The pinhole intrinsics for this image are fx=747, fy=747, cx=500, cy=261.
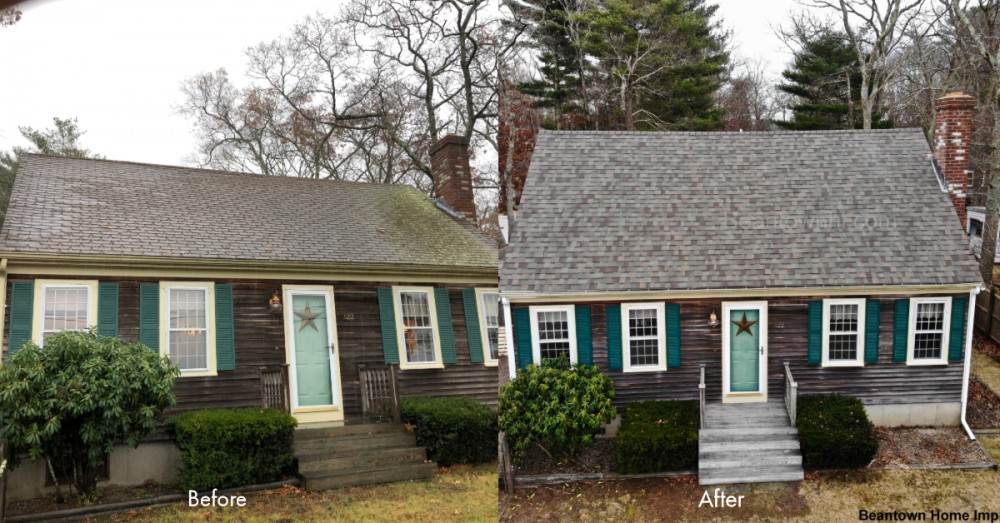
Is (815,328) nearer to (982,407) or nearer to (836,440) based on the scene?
(836,440)

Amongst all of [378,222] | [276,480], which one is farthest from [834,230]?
[276,480]

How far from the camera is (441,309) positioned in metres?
14.2

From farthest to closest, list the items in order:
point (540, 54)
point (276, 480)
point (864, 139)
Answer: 1. point (540, 54)
2. point (864, 139)
3. point (276, 480)

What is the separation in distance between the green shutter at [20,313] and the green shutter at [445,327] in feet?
21.5

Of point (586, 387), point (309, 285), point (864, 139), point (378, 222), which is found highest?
point (864, 139)

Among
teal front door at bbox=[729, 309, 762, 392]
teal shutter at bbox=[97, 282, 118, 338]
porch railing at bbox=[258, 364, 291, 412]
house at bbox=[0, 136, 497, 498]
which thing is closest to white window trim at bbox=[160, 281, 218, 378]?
house at bbox=[0, 136, 497, 498]

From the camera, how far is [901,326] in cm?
1299

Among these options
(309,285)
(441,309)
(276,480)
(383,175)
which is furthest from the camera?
(383,175)

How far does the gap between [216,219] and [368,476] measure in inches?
220

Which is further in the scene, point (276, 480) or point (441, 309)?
point (441, 309)

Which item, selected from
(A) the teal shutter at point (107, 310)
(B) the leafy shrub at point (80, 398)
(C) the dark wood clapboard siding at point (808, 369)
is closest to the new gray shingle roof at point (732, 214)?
(C) the dark wood clapboard siding at point (808, 369)

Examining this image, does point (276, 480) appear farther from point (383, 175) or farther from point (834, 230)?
point (383, 175)

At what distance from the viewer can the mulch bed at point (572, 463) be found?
39.6ft

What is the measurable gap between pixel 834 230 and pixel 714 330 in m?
2.98
